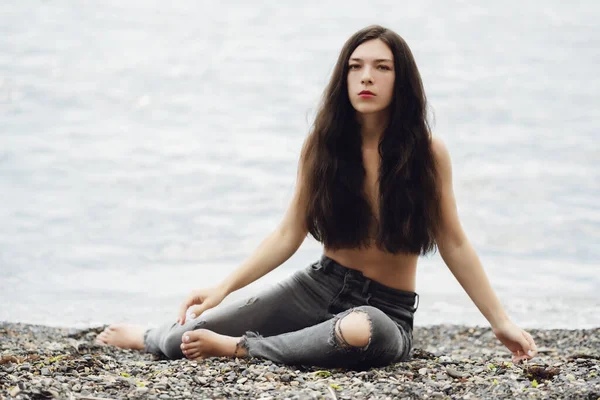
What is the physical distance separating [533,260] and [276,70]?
10.1 m

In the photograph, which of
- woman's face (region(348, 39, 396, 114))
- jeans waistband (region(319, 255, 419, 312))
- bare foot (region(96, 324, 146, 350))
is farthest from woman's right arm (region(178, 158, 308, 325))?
bare foot (region(96, 324, 146, 350))

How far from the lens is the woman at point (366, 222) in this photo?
3.65 metres

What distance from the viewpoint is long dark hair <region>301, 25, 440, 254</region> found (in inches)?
145

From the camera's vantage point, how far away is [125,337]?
4543mm

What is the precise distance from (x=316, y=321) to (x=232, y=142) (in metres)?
10.5

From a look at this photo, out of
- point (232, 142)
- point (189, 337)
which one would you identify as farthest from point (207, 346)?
point (232, 142)

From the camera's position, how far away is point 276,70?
17609 millimetres

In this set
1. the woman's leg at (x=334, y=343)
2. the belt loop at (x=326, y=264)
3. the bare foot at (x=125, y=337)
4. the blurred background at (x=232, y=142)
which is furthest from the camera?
the blurred background at (x=232, y=142)

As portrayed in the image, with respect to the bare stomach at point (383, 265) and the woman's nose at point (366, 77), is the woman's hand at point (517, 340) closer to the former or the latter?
the bare stomach at point (383, 265)

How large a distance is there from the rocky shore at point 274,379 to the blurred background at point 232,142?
1.40 m

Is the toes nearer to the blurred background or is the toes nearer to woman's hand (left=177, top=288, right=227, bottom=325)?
woman's hand (left=177, top=288, right=227, bottom=325)

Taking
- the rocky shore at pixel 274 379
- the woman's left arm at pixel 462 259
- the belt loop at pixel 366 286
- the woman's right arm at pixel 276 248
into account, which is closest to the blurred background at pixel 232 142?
the woman's right arm at pixel 276 248

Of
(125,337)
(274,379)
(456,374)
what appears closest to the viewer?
(274,379)

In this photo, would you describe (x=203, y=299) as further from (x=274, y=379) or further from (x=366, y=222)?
(x=366, y=222)
